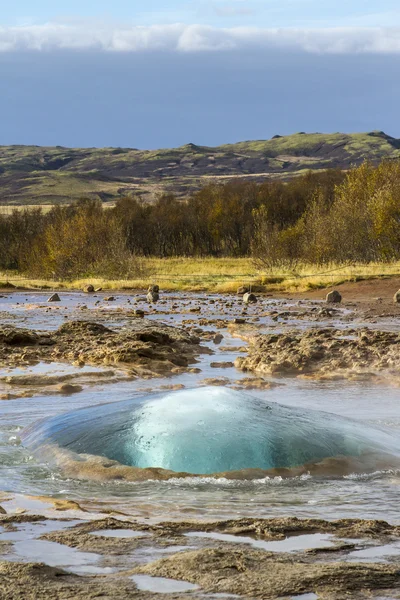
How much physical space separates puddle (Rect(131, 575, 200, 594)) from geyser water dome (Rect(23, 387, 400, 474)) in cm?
291

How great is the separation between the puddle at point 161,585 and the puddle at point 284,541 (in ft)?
2.87

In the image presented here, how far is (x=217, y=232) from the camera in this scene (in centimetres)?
7188

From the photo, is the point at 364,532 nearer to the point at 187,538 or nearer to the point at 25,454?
the point at 187,538

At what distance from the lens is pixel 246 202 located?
7456cm

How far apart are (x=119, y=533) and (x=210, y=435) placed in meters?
2.35

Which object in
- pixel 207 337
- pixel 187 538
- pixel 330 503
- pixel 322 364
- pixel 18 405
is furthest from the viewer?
pixel 207 337

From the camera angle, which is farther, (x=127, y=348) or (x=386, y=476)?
(x=127, y=348)

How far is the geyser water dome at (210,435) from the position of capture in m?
7.61

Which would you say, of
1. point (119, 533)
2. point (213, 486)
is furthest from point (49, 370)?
point (119, 533)

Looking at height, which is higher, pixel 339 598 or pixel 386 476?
pixel 339 598

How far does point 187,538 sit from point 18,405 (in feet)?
19.8

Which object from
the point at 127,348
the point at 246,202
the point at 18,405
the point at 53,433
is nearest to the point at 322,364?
the point at 127,348

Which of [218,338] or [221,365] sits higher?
[221,365]

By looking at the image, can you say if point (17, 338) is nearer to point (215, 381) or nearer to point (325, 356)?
point (215, 381)
